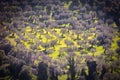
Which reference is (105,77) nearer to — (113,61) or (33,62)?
(113,61)

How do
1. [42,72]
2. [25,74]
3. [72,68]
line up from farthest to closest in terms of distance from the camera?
[72,68] < [42,72] < [25,74]

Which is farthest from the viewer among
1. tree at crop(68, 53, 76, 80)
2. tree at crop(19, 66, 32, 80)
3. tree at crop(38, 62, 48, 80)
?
tree at crop(68, 53, 76, 80)

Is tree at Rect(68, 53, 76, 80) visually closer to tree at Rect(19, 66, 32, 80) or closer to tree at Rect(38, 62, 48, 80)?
tree at Rect(38, 62, 48, 80)

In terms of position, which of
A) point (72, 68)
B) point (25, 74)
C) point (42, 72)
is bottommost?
point (25, 74)

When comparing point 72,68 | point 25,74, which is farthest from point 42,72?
point 72,68

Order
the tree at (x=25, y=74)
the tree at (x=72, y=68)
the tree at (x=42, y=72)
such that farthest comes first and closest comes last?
the tree at (x=72, y=68), the tree at (x=42, y=72), the tree at (x=25, y=74)

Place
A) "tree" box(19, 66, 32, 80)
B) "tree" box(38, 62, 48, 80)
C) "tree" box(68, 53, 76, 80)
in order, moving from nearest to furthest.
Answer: "tree" box(19, 66, 32, 80) → "tree" box(38, 62, 48, 80) → "tree" box(68, 53, 76, 80)

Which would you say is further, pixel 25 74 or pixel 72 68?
pixel 72 68

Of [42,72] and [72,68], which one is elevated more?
[72,68]

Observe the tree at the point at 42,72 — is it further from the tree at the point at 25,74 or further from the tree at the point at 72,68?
the tree at the point at 72,68

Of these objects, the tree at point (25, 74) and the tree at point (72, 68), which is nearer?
the tree at point (25, 74)

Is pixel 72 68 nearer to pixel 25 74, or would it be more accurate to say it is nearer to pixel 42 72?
pixel 42 72

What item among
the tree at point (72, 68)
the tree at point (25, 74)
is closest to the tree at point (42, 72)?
the tree at point (25, 74)

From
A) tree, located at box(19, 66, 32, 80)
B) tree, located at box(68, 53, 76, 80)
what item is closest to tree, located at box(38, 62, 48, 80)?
tree, located at box(19, 66, 32, 80)
